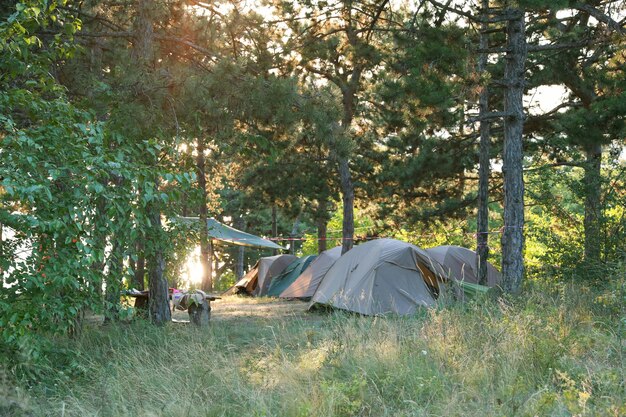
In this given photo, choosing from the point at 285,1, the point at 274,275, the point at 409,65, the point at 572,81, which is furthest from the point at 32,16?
the point at 274,275

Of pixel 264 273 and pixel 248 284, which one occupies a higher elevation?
pixel 264 273

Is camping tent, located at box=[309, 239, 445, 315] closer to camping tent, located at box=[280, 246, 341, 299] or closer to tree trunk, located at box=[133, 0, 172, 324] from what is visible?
tree trunk, located at box=[133, 0, 172, 324]

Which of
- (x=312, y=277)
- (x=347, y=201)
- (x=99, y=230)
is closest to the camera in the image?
(x=99, y=230)

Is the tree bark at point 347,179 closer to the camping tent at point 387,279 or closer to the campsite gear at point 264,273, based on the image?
the campsite gear at point 264,273

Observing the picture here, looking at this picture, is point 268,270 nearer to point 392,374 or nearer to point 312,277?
point 312,277

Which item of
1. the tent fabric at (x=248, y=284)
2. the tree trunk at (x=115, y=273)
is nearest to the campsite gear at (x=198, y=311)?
the tree trunk at (x=115, y=273)

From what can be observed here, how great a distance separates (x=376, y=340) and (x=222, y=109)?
3.92 metres

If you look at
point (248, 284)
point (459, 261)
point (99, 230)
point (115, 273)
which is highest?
point (99, 230)

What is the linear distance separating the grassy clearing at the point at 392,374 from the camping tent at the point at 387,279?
5078 millimetres

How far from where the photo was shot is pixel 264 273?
2161 centimetres

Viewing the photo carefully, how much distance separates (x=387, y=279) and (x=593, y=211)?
362cm

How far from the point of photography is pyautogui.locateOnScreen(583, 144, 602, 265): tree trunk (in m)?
10.9

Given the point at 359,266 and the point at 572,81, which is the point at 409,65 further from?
the point at 572,81

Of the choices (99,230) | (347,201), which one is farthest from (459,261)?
(99,230)
